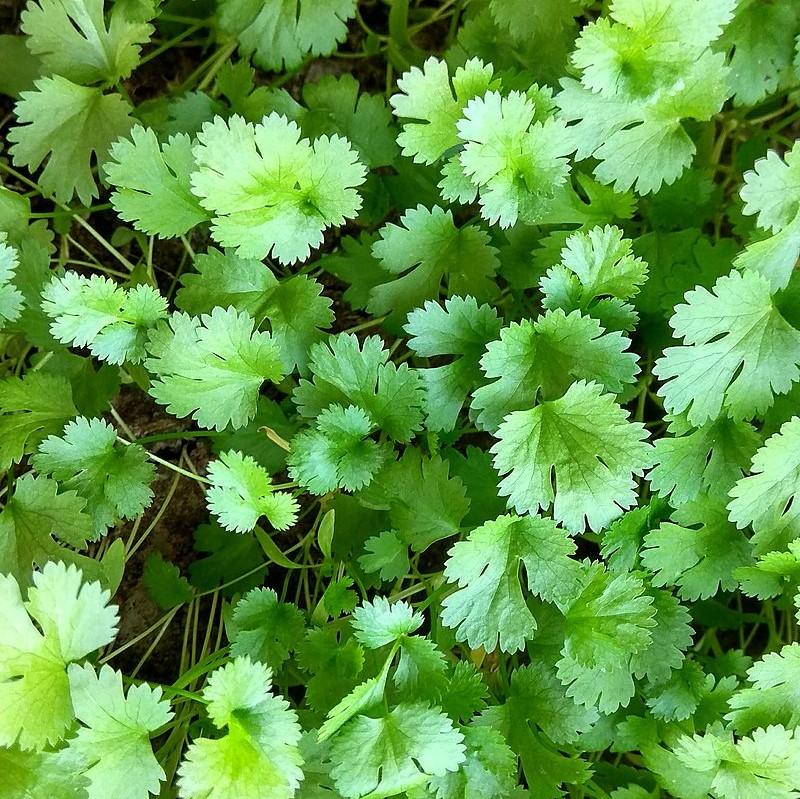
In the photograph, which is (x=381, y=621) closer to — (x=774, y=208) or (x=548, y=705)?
(x=548, y=705)

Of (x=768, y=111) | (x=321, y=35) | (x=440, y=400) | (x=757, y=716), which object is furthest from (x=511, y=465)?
(x=768, y=111)

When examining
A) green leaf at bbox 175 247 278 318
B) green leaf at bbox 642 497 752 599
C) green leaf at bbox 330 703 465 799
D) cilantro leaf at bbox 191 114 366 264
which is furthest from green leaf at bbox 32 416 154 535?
green leaf at bbox 642 497 752 599

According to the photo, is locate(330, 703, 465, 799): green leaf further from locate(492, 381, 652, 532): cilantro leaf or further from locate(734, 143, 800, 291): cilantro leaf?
locate(734, 143, 800, 291): cilantro leaf

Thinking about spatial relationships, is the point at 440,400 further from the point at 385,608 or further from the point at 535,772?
the point at 535,772

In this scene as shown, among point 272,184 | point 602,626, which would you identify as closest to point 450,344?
point 272,184

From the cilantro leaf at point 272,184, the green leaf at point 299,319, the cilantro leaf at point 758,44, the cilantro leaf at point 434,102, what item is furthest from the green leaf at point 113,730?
the cilantro leaf at point 758,44
